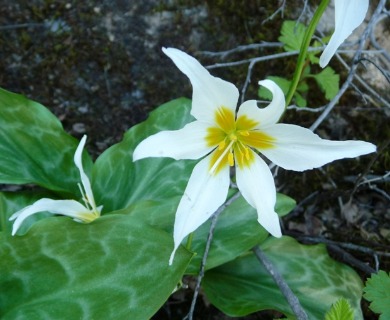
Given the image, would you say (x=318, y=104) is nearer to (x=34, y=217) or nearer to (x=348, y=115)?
(x=348, y=115)

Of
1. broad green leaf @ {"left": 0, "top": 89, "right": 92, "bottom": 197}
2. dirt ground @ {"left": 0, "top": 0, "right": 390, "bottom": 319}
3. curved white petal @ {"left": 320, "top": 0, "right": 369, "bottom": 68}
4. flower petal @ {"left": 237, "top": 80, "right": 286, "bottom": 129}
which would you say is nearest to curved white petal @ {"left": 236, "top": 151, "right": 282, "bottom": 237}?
flower petal @ {"left": 237, "top": 80, "right": 286, "bottom": 129}

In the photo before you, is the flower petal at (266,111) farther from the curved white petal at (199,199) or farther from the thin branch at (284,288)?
the thin branch at (284,288)

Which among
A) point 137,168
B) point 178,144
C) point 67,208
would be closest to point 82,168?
point 67,208

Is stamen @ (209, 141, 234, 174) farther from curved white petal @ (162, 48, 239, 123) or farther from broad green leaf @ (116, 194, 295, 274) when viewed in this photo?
broad green leaf @ (116, 194, 295, 274)

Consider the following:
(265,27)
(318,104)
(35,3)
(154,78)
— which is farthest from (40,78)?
(318,104)

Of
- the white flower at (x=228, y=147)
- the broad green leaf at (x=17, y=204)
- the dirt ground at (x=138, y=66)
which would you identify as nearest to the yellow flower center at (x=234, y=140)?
the white flower at (x=228, y=147)

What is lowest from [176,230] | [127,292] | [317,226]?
[317,226]

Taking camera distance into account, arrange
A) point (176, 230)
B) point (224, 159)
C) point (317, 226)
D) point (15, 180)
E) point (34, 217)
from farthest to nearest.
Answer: point (317, 226), point (34, 217), point (15, 180), point (224, 159), point (176, 230)

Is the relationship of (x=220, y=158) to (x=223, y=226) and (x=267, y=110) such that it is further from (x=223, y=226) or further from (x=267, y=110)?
(x=223, y=226)
